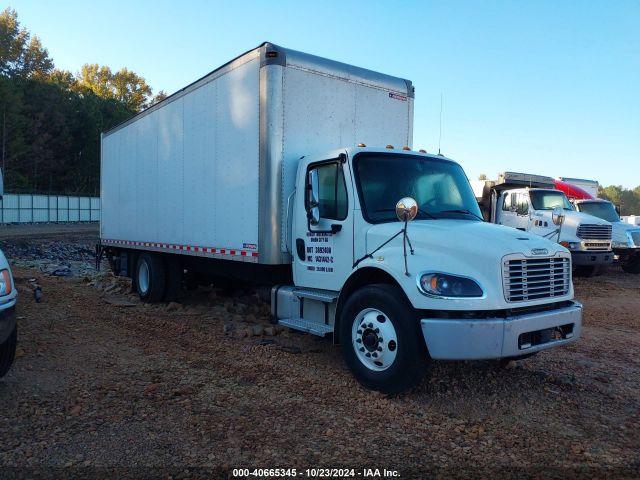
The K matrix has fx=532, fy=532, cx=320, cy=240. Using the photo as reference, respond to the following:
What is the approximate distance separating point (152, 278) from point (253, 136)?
4.37 meters

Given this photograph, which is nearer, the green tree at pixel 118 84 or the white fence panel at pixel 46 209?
the white fence panel at pixel 46 209

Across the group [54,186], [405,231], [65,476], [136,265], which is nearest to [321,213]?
Result: [405,231]

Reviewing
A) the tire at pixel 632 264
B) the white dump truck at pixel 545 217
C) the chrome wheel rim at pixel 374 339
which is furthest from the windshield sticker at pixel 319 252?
the tire at pixel 632 264

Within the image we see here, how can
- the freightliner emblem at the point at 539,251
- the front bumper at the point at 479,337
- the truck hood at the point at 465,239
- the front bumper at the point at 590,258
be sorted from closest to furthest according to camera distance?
the front bumper at the point at 479,337 < the truck hood at the point at 465,239 < the freightliner emblem at the point at 539,251 < the front bumper at the point at 590,258

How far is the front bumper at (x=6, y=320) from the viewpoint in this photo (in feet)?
14.8

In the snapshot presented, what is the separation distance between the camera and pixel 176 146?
9.05 m

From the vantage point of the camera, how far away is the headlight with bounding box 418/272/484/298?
14.7ft

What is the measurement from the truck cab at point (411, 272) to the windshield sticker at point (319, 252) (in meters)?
0.01

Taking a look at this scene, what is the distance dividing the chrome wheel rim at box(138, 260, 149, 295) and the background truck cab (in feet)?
42.4

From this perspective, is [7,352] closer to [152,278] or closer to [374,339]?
[374,339]

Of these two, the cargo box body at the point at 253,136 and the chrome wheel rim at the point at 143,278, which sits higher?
the cargo box body at the point at 253,136

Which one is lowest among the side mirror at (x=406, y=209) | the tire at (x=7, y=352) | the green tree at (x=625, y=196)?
the tire at (x=7, y=352)

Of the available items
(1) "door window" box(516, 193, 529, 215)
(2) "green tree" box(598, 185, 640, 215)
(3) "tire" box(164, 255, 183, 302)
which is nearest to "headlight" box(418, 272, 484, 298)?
(3) "tire" box(164, 255, 183, 302)

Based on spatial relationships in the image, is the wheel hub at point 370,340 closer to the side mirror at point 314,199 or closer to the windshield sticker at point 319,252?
the windshield sticker at point 319,252
